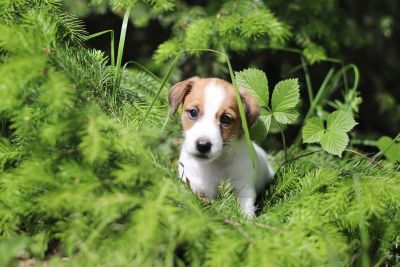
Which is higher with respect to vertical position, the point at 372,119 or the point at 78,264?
the point at 78,264

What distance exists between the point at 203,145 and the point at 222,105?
222 millimetres

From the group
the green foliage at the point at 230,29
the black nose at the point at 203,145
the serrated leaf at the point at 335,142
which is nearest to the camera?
the serrated leaf at the point at 335,142

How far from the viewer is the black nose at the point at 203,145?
2100mm

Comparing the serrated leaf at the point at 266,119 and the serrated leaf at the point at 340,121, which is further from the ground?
the serrated leaf at the point at 340,121

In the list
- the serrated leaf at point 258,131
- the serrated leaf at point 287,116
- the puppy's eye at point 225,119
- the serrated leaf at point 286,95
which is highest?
the serrated leaf at point 286,95

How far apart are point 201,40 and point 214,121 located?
800 millimetres

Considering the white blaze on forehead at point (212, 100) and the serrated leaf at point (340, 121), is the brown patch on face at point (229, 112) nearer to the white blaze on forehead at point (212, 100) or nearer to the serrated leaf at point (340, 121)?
the white blaze on forehead at point (212, 100)

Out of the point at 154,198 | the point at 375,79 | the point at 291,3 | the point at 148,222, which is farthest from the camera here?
the point at 375,79

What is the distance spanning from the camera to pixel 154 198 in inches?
61.2

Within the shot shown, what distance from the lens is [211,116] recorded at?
2207 mm

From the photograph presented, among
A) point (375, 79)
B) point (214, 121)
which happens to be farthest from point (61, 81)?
point (375, 79)

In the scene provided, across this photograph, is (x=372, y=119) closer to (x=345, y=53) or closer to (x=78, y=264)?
(x=345, y=53)

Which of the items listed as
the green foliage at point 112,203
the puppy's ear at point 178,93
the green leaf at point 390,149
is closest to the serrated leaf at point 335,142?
the green foliage at point 112,203

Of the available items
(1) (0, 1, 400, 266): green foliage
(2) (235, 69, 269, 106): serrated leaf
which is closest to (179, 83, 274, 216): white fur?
(2) (235, 69, 269, 106): serrated leaf
